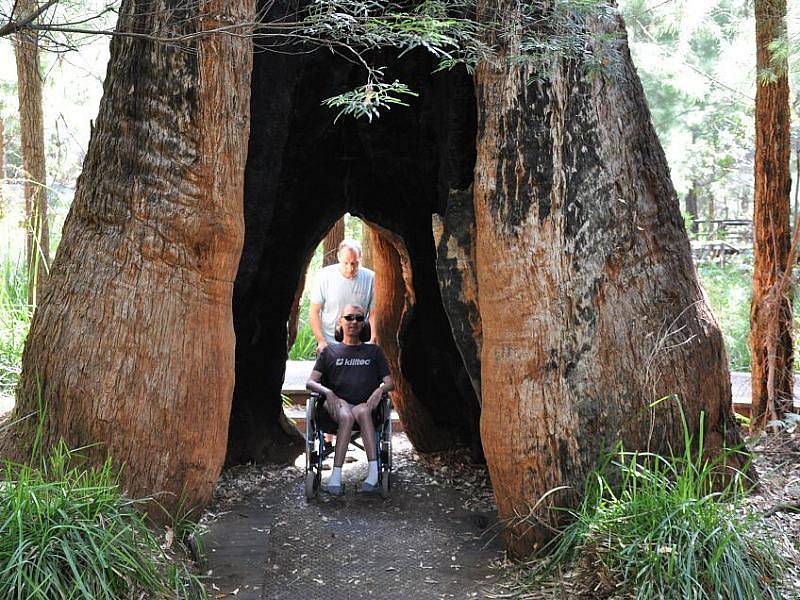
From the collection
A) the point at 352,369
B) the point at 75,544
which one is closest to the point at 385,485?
the point at 352,369

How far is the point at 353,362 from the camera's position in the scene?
6.19 metres

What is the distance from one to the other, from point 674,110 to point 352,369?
13526mm

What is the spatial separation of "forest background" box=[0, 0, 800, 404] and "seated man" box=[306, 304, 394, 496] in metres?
2.43

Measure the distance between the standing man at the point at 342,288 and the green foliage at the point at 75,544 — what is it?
3.27 meters

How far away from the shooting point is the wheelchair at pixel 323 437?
5.85 m

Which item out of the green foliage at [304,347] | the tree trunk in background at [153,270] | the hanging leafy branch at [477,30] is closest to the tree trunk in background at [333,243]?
the green foliage at [304,347]

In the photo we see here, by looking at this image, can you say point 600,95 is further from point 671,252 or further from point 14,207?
point 14,207

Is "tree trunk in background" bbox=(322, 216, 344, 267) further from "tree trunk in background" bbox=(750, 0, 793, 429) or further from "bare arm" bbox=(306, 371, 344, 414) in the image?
"tree trunk in background" bbox=(750, 0, 793, 429)

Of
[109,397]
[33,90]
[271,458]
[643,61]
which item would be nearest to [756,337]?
[271,458]

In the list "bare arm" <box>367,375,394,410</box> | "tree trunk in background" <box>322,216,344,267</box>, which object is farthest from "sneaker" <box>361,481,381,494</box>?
"tree trunk in background" <box>322,216,344,267</box>

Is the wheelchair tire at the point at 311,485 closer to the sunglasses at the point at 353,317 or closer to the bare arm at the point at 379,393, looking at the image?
the bare arm at the point at 379,393

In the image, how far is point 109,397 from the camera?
4.11 m

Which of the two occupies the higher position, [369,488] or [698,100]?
[698,100]

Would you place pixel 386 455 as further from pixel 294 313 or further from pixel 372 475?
pixel 294 313
